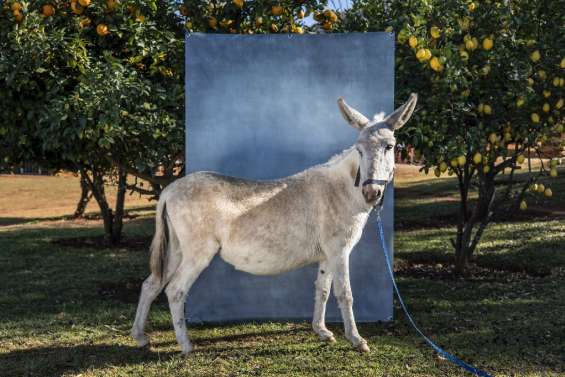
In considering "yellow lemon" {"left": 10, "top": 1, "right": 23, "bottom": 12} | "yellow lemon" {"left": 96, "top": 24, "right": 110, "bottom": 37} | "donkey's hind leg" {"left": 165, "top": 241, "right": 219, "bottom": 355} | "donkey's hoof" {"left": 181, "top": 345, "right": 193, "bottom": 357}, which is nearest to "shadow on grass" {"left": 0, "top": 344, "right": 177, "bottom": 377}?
"donkey's hoof" {"left": 181, "top": 345, "right": 193, "bottom": 357}

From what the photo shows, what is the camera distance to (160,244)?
587 centimetres

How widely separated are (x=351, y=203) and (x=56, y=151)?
4123mm

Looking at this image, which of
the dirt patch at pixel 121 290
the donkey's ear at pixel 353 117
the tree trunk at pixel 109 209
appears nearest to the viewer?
the donkey's ear at pixel 353 117

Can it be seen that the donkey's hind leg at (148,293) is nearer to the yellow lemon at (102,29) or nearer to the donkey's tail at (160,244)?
the donkey's tail at (160,244)

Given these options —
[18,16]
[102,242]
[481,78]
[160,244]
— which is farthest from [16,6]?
[102,242]

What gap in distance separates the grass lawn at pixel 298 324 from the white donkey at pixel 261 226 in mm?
384

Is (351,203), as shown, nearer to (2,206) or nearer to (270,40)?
(270,40)

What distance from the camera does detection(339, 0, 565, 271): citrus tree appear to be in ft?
24.0

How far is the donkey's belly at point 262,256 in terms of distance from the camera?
5754mm

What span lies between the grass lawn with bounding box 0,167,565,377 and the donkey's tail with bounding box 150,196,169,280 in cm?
79

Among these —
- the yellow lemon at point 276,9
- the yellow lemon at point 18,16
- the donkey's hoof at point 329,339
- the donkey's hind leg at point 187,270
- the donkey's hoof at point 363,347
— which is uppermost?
the yellow lemon at point 276,9

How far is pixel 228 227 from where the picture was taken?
18.8ft

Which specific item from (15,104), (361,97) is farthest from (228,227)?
(15,104)

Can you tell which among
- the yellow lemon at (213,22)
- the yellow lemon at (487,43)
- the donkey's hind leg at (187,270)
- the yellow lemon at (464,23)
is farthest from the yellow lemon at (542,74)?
the donkey's hind leg at (187,270)
